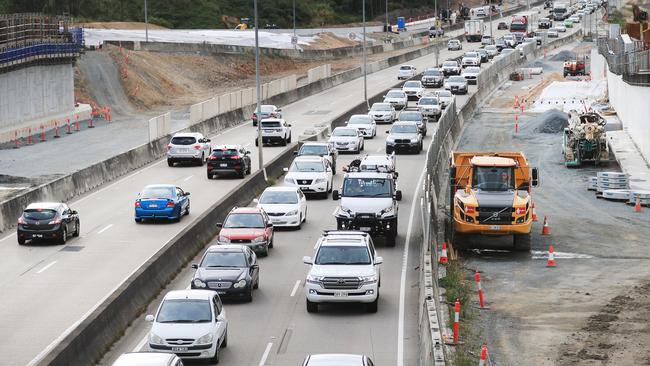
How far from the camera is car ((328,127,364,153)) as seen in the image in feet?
198

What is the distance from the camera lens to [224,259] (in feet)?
101

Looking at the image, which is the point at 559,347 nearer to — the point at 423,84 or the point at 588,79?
the point at 423,84

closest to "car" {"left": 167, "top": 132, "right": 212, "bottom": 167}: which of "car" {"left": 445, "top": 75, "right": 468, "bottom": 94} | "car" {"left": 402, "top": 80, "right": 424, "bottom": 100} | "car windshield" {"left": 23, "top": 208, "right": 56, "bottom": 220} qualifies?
"car windshield" {"left": 23, "top": 208, "right": 56, "bottom": 220}

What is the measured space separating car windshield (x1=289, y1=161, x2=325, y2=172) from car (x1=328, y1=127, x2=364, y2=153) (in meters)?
11.6

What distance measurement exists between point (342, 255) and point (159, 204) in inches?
542

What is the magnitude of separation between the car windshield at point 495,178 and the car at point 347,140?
22.5 m

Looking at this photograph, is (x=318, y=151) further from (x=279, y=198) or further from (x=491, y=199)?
(x=491, y=199)

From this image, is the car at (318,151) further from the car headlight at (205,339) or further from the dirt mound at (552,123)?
the car headlight at (205,339)

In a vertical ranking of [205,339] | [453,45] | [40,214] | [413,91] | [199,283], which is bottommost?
[205,339]

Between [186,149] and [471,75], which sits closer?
[186,149]

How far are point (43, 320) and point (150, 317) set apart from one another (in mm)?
5302

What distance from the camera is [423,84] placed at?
98062 millimetres

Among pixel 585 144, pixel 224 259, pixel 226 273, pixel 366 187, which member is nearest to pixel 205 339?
pixel 226 273

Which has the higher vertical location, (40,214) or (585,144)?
(585,144)
